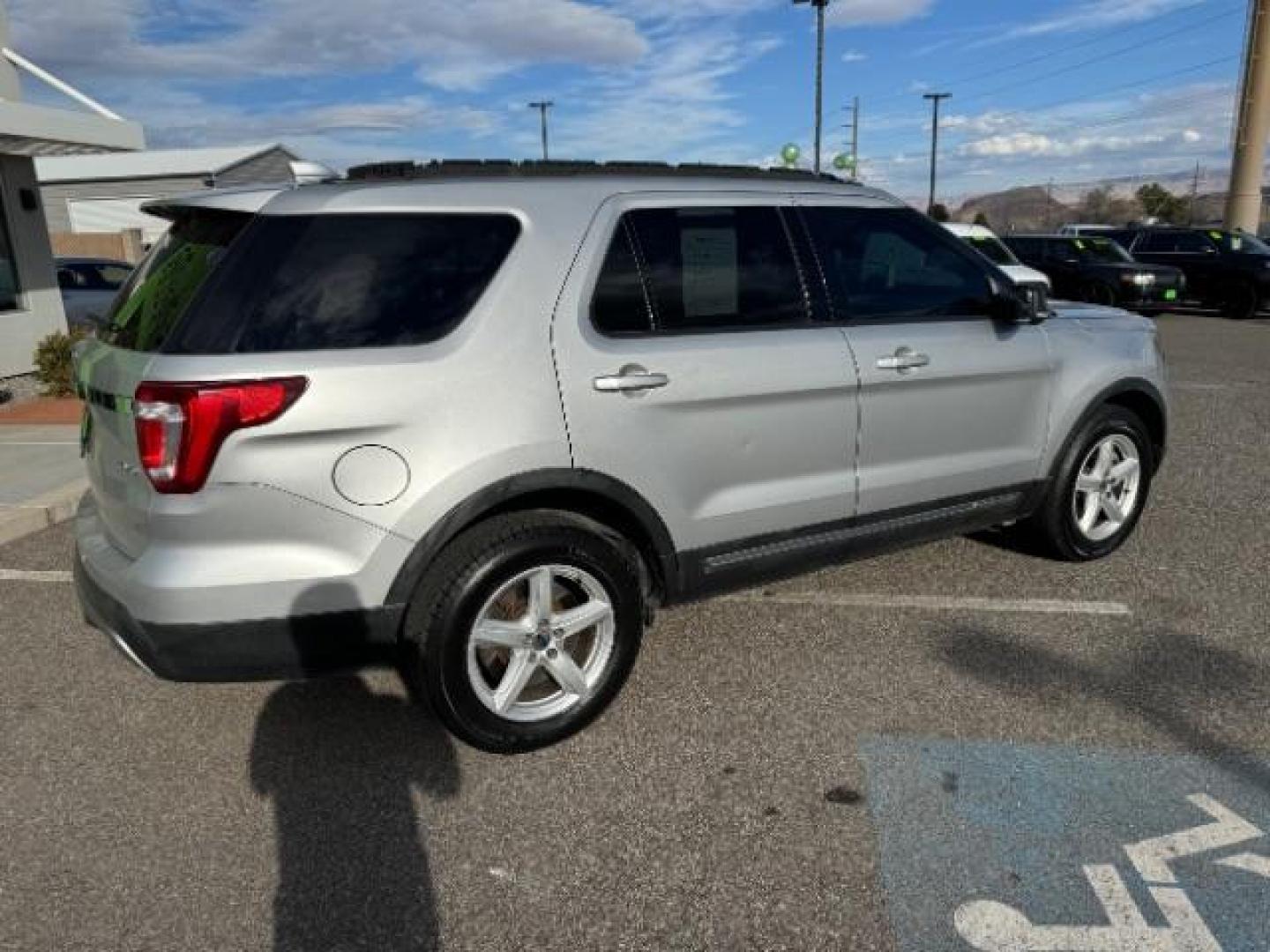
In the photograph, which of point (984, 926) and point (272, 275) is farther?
point (272, 275)

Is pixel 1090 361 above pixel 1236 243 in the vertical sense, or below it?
below

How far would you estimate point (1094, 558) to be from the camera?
4.79 metres

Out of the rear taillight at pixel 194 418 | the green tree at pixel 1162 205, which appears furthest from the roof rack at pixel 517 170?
the green tree at pixel 1162 205

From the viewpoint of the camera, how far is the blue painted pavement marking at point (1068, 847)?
2.32m

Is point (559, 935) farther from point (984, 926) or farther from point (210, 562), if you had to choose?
point (210, 562)

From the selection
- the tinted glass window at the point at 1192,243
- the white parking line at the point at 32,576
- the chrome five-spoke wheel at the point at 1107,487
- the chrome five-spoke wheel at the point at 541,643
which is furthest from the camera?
the tinted glass window at the point at 1192,243

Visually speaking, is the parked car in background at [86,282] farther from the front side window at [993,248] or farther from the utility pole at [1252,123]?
the utility pole at [1252,123]

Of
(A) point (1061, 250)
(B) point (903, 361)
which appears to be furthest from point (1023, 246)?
(B) point (903, 361)

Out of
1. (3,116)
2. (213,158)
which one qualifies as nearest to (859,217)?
(3,116)

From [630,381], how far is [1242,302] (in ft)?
62.1

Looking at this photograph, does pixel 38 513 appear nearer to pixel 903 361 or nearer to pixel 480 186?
pixel 480 186

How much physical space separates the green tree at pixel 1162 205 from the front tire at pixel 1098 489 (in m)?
67.4

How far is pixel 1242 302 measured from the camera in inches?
710

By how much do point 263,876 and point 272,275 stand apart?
162 centimetres
